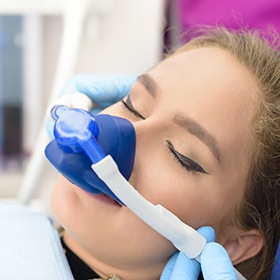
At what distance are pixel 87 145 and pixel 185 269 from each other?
0.33m

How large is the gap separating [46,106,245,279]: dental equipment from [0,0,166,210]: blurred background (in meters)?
0.69

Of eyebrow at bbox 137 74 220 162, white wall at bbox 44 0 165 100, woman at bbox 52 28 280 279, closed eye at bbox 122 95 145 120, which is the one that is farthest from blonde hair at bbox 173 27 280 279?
white wall at bbox 44 0 165 100

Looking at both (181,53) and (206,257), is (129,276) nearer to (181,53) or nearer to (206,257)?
(206,257)

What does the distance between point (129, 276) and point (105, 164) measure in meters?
0.32

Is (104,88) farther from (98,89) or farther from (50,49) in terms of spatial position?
(50,49)

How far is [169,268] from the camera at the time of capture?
1.09 meters

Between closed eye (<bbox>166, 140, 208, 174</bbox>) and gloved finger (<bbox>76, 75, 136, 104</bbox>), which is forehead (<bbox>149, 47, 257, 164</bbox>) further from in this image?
gloved finger (<bbox>76, 75, 136, 104</bbox>)

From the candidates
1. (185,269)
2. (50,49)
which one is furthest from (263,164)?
(50,49)

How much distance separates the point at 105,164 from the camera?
88 cm

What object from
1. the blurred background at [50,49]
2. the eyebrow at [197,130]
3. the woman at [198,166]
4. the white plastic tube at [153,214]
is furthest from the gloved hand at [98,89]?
the white plastic tube at [153,214]

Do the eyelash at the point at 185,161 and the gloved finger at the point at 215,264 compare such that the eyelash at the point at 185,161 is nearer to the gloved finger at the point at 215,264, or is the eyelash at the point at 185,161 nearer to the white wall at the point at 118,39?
the gloved finger at the point at 215,264

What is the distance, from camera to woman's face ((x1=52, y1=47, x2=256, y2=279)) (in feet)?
3.39

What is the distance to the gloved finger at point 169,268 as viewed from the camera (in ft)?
3.56

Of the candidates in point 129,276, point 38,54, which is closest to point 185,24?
point 38,54
